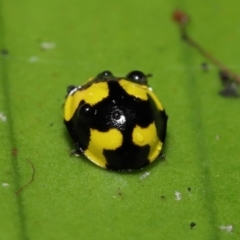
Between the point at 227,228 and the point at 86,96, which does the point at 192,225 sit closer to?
the point at 227,228

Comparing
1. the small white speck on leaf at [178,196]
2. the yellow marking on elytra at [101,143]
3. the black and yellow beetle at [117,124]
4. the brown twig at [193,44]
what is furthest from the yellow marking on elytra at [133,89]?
the brown twig at [193,44]

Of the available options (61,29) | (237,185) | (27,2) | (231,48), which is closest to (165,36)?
(231,48)

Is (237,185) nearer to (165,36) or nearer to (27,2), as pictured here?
(165,36)

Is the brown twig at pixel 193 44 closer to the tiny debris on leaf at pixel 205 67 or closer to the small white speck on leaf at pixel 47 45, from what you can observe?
the tiny debris on leaf at pixel 205 67

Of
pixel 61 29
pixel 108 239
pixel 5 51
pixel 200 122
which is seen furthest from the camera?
pixel 61 29

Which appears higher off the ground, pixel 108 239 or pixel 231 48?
pixel 231 48

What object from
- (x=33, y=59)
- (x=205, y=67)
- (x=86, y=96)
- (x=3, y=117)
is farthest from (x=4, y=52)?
(x=205, y=67)

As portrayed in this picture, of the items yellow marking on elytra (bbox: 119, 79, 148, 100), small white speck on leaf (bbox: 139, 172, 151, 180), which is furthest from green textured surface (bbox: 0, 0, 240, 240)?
yellow marking on elytra (bbox: 119, 79, 148, 100)
